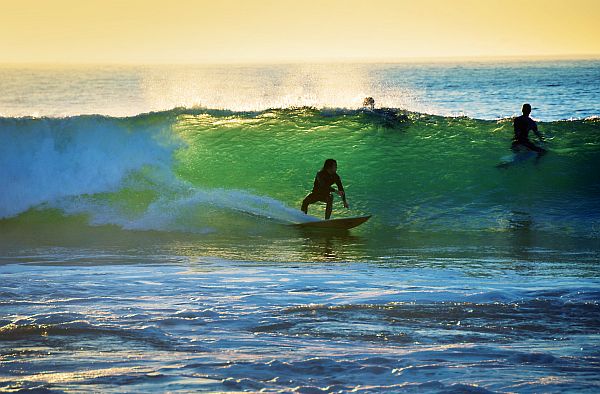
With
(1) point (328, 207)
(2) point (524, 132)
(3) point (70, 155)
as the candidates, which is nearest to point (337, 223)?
(1) point (328, 207)

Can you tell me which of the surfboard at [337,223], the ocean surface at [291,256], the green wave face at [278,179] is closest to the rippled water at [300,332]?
the ocean surface at [291,256]

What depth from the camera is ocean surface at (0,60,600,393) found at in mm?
6551

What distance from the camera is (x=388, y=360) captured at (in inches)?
261

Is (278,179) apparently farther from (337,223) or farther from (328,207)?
(337,223)

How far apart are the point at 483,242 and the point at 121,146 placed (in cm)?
808

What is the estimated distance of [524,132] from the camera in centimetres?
1852

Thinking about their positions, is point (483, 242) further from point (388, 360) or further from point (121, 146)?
point (121, 146)

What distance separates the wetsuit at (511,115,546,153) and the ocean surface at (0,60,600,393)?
0.45 m

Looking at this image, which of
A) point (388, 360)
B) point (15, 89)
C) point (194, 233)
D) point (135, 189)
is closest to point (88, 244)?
point (194, 233)

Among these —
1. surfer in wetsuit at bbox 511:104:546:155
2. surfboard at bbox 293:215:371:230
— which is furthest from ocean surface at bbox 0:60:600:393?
surfer in wetsuit at bbox 511:104:546:155

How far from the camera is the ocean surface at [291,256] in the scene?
21.5 feet

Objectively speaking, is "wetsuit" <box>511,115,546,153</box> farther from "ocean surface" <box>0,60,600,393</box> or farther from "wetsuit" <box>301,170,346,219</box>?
"wetsuit" <box>301,170,346,219</box>

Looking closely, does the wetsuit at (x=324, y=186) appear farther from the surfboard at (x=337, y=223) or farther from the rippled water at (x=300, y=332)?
the rippled water at (x=300, y=332)

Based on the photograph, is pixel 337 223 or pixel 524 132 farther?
pixel 524 132
